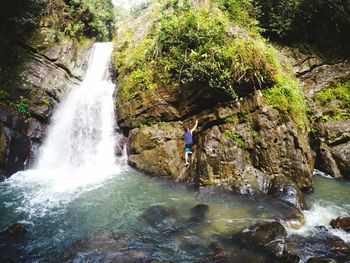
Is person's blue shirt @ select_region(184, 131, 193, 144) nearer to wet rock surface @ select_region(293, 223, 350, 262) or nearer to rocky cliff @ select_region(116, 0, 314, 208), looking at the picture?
rocky cliff @ select_region(116, 0, 314, 208)

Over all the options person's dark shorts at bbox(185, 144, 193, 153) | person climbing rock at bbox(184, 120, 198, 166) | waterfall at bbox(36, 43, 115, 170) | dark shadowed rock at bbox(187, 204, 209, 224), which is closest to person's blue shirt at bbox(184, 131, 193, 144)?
person climbing rock at bbox(184, 120, 198, 166)

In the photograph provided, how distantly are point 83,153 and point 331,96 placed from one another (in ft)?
37.2

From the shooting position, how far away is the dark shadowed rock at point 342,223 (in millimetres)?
7172

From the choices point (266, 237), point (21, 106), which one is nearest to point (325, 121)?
point (266, 237)

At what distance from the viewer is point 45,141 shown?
12.2m

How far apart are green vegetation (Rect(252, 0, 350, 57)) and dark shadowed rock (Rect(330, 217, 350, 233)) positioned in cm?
1028

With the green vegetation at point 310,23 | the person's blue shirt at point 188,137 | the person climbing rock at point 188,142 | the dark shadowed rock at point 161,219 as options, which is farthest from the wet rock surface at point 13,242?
the green vegetation at point 310,23

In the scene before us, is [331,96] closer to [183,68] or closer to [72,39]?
[183,68]

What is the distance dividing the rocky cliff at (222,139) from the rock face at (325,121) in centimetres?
164

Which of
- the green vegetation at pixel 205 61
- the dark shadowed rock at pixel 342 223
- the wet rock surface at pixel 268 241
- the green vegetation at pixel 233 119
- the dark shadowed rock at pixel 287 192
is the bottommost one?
the wet rock surface at pixel 268 241

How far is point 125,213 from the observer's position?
8070 millimetres

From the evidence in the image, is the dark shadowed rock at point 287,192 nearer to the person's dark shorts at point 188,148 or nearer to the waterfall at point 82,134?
the person's dark shorts at point 188,148

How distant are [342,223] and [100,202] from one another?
6.53 metres

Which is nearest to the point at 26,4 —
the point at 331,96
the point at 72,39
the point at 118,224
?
the point at 72,39
